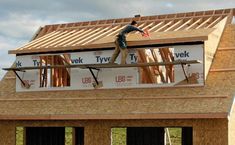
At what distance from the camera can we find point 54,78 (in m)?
21.7

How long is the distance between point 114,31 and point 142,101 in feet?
15.8

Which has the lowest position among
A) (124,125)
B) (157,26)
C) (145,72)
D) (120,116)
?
(124,125)

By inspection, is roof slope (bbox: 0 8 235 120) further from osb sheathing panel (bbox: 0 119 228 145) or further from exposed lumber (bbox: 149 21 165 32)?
exposed lumber (bbox: 149 21 165 32)

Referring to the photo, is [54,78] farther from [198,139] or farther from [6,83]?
[198,139]

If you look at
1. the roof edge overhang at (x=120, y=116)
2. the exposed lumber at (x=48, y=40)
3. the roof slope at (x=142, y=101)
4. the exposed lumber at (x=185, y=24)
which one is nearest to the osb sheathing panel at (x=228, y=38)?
the roof slope at (x=142, y=101)

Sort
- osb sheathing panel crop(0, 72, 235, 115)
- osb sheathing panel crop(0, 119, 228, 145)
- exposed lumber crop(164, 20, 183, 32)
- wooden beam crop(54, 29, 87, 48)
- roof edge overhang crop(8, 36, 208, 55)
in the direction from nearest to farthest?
osb sheathing panel crop(0, 119, 228, 145)
osb sheathing panel crop(0, 72, 235, 115)
roof edge overhang crop(8, 36, 208, 55)
exposed lumber crop(164, 20, 183, 32)
wooden beam crop(54, 29, 87, 48)

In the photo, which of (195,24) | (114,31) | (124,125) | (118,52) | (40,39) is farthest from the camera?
(40,39)

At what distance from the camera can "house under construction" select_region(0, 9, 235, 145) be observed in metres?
17.1

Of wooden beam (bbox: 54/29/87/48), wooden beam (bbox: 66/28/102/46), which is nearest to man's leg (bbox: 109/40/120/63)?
wooden beam (bbox: 66/28/102/46)

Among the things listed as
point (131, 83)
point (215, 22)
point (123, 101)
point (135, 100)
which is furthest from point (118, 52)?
point (215, 22)

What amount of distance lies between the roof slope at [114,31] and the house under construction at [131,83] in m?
0.04

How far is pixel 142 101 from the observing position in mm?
18125

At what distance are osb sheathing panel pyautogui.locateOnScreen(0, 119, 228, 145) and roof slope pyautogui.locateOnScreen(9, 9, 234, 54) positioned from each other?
2.77 m

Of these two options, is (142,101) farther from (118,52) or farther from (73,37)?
(73,37)
